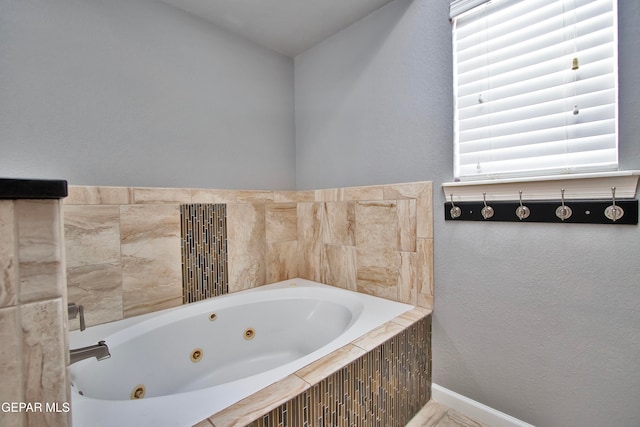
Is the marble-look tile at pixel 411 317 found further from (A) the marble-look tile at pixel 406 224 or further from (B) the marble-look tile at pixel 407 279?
(A) the marble-look tile at pixel 406 224

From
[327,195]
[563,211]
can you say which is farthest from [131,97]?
[563,211]

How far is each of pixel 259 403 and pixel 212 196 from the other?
4.33ft

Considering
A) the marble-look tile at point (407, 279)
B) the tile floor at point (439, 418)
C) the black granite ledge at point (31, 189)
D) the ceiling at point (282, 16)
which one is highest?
the ceiling at point (282, 16)

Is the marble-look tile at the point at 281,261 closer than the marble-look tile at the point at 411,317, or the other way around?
the marble-look tile at the point at 411,317

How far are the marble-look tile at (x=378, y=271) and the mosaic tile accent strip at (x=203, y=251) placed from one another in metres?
0.91

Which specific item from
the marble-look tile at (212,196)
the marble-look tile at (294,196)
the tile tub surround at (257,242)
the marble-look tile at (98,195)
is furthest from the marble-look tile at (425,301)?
the marble-look tile at (98,195)

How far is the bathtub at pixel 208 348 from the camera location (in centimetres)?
81

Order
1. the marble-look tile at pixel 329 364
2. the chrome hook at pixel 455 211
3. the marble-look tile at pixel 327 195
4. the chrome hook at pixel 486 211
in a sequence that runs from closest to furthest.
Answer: the marble-look tile at pixel 329 364 → the chrome hook at pixel 486 211 → the chrome hook at pixel 455 211 → the marble-look tile at pixel 327 195

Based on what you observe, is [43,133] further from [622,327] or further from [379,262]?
[622,327]

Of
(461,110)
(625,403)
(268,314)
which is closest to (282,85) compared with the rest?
(461,110)

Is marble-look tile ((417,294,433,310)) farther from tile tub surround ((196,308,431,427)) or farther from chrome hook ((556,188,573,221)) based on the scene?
chrome hook ((556,188,573,221))

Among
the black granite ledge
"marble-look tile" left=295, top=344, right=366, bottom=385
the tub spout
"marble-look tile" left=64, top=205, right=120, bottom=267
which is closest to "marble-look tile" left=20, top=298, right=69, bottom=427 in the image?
the black granite ledge

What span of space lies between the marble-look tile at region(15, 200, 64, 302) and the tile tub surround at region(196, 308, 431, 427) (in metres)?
0.55

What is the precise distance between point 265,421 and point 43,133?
5.19 ft
